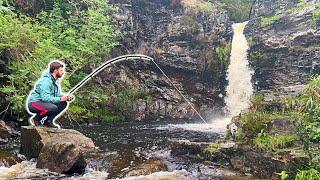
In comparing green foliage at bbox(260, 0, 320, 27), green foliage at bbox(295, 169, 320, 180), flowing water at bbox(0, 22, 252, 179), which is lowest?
flowing water at bbox(0, 22, 252, 179)

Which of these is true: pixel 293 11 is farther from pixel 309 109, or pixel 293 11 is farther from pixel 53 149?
pixel 53 149

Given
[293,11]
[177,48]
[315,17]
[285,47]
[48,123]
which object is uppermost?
[293,11]

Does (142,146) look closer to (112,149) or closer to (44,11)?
(112,149)

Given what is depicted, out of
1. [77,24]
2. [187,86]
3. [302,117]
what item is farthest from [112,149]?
[187,86]

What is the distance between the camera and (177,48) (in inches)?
1137

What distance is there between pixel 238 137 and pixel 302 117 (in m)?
2.03

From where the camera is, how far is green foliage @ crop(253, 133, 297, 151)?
9859 millimetres

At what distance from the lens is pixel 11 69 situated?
16578 mm

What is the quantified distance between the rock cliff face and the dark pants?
17.3 meters

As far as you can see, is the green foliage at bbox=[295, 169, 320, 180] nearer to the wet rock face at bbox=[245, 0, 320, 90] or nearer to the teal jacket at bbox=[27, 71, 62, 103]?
the teal jacket at bbox=[27, 71, 62, 103]

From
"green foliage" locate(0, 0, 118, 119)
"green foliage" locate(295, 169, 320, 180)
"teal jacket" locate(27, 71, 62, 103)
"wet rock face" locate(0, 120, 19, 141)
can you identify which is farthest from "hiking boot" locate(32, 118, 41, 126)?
"green foliage" locate(295, 169, 320, 180)

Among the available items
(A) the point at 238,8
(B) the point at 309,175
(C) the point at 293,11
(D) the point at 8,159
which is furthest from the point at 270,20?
(D) the point at 8,159

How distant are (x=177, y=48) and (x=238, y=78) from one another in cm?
488

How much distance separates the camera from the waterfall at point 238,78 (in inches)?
1091
